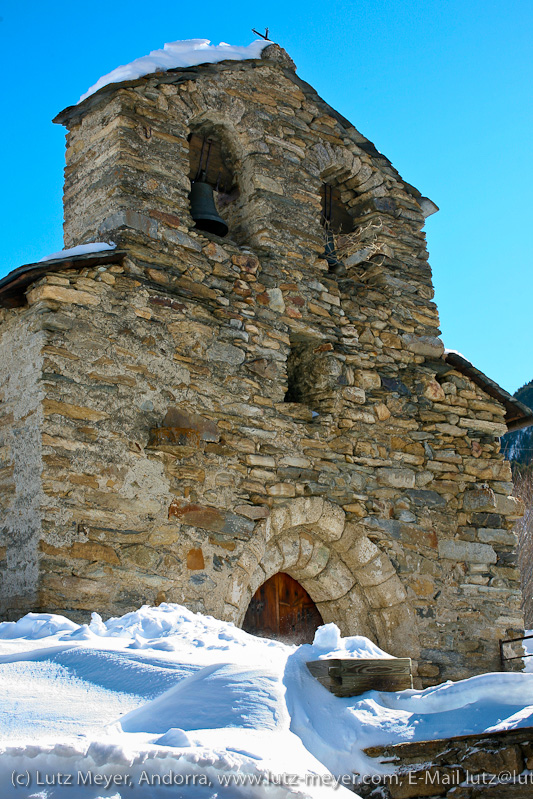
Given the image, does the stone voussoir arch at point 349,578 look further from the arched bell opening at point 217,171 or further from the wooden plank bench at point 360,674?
the wooden plank bench at point 360,674

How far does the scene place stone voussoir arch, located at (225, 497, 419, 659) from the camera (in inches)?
209

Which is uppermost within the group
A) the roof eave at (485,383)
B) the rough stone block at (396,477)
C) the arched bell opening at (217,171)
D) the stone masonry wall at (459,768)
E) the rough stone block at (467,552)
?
the arched bell opening at (217,171)

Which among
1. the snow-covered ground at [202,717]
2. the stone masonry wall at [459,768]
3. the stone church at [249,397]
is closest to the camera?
the snow-covered ground at [202,717]

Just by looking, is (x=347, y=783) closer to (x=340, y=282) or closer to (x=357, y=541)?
(x=357, y=541)

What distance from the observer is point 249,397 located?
17.1ft

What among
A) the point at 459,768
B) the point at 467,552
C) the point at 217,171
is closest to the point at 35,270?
the point at 217,171

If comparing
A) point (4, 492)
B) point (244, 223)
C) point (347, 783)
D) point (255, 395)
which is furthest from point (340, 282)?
point (347, 783)

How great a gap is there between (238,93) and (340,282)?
1.67 meters

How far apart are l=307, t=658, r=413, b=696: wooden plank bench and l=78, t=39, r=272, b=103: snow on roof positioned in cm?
440

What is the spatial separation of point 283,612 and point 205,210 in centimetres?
293

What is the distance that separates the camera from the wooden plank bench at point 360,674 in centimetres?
252

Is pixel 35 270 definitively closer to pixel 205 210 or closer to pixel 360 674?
pixel 205 210

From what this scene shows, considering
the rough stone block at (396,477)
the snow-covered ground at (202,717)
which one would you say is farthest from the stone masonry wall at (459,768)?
the rough stone block at (396,477)

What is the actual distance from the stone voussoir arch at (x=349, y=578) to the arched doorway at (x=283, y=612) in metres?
0.07
